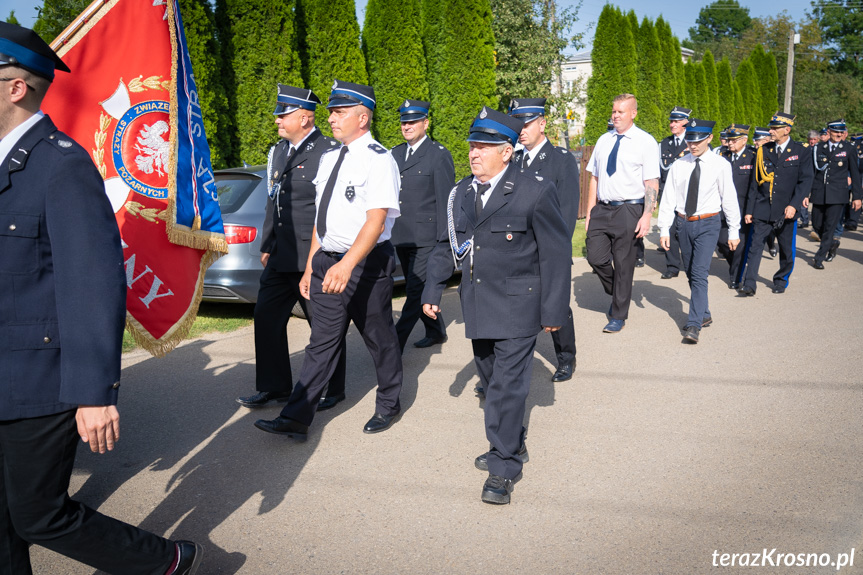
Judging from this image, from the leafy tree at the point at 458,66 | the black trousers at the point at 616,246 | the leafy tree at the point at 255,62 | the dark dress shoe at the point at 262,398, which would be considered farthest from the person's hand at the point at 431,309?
the leafy tree at the point at 458,66

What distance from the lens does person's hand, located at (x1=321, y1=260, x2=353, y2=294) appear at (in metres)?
3.93

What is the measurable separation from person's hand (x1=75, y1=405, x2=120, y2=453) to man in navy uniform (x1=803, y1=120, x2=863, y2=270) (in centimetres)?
1051

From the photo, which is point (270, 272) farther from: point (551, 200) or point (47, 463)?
point (47, 463)

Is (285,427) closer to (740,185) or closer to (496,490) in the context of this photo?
(496,490)

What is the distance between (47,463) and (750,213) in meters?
9.15

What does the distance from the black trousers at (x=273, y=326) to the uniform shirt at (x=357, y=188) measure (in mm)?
707

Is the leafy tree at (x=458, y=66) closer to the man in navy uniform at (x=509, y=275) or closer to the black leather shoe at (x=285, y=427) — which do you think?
the black leather shoe at (x=285, y=427)

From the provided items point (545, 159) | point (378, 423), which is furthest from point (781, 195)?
point (378, 423)

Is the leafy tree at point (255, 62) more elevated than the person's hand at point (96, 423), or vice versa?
the leafy tree at point (255, 62)

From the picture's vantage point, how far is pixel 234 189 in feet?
24.1

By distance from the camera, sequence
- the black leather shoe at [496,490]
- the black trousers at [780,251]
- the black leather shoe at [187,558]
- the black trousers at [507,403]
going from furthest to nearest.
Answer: the black trousers at [780,251]
the black trousers at [507,403]
the black leather shoe at [496,490]
the black leather shoe at [187,558]

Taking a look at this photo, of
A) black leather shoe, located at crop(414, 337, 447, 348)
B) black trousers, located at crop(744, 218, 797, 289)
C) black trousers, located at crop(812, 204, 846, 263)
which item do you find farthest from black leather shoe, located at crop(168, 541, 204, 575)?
black trousers, located at crop(812, 204, 846, 263)

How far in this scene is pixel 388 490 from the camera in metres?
3.80

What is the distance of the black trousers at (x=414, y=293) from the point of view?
20.2 ft
